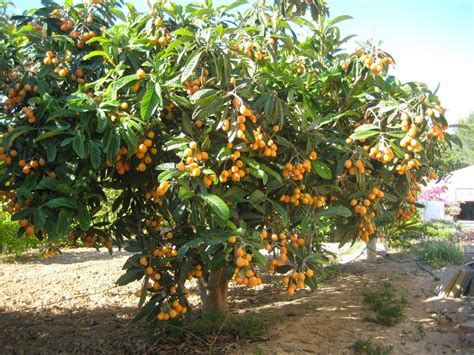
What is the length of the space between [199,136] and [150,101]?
1.19ft

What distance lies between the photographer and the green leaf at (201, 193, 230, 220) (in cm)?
237

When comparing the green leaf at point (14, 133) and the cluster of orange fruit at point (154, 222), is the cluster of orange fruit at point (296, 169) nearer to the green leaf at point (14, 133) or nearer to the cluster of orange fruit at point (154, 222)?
the cluster of orange fruit at point (154, 222)

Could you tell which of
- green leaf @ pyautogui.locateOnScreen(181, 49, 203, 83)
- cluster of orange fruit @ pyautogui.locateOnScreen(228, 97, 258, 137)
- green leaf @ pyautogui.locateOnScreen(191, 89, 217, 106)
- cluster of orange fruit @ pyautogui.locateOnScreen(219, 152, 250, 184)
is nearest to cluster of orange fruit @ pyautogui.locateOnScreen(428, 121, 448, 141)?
cluster of orange fruit @ pyautogui.locateOnScreen(228, 97, 258, 137)

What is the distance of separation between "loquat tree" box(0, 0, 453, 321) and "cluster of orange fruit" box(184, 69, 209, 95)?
0.5 inches

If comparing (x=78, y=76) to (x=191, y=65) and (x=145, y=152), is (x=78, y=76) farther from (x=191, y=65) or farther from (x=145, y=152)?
(x=191, y=65)

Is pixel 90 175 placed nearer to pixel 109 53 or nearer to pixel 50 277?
pixel 109 53

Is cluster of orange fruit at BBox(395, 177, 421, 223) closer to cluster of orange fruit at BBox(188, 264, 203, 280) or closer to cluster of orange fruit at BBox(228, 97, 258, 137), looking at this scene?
cluster of orange fruit at BBox(228, 97, 258, 137)

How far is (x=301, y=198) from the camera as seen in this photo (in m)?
3.00

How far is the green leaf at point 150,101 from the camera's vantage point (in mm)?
2537

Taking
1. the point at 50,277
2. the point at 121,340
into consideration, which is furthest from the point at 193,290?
the point at 50,277

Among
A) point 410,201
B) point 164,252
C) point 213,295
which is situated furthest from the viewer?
point 213,295

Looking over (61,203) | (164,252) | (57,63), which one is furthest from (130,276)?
(57,63)

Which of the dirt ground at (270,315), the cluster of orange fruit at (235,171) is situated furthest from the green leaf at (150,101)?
the dirt ground at (270,315)

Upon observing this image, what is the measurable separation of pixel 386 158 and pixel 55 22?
8.94ft
